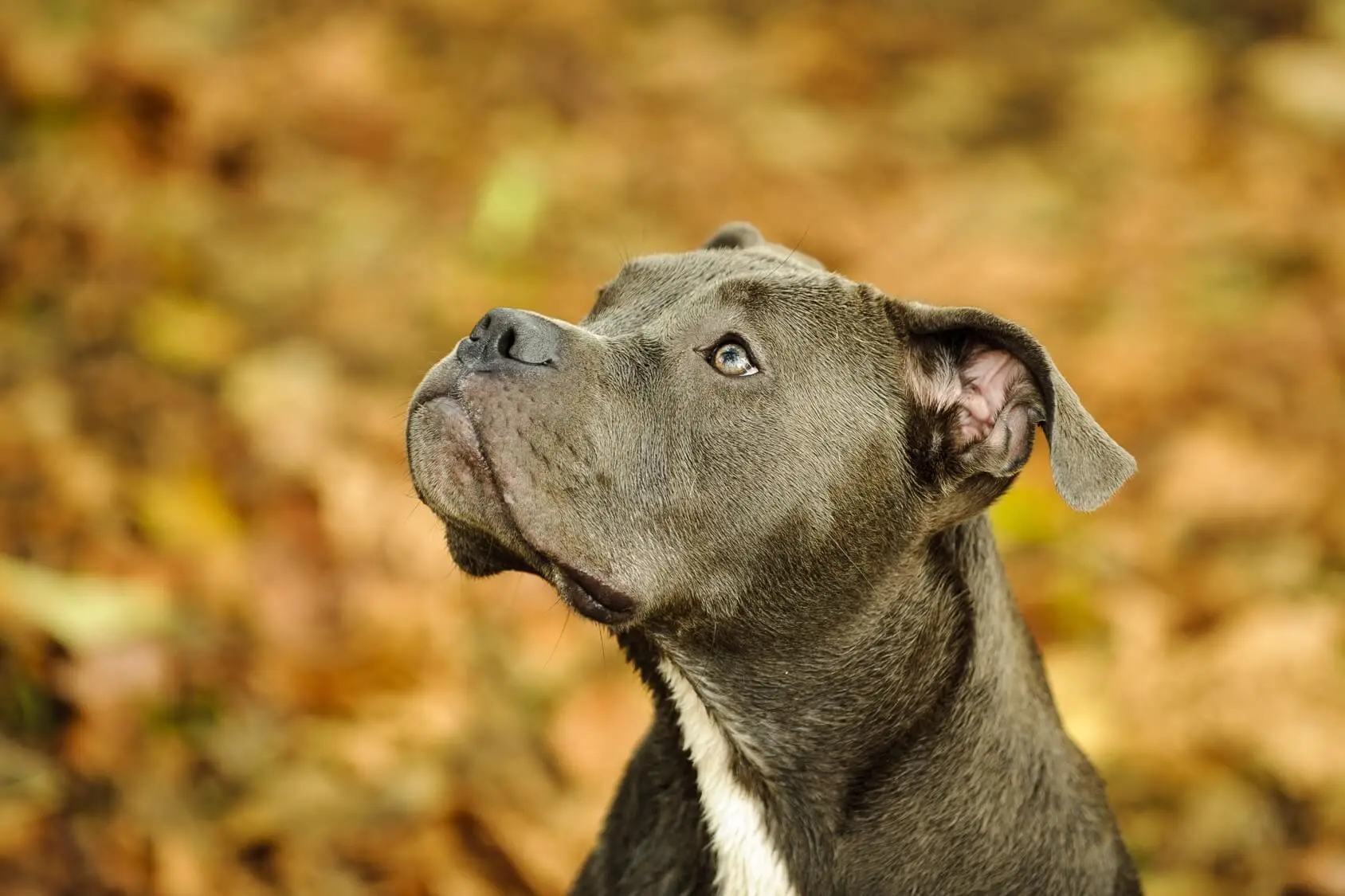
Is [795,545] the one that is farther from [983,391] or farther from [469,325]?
[469,325]

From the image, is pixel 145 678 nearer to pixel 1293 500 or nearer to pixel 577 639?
pixel 577 639

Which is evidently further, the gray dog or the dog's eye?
the dog's eye

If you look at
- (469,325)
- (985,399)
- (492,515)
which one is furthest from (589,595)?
(469,325)

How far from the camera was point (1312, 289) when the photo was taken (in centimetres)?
892

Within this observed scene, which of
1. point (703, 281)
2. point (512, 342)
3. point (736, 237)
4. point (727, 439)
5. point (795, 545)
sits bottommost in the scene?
point (795, 545)

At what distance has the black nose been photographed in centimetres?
353

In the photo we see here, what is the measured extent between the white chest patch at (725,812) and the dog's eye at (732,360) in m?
0.73

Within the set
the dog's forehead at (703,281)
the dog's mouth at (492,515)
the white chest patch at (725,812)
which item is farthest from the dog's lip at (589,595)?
the dog's forehead at (703,281)

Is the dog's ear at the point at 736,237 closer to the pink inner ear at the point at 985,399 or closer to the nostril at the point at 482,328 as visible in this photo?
the pink inner ear at the point at 985,399

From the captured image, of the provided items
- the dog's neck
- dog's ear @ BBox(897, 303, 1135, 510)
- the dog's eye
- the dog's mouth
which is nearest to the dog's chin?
the dog's mouth

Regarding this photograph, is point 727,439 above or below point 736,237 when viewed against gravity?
below

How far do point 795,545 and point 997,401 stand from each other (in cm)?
57

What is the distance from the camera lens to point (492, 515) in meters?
3.55

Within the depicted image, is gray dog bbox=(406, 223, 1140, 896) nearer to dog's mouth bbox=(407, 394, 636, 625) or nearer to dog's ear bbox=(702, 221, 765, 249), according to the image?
dog's mouth bbox=(407, 394, 636, 625)
